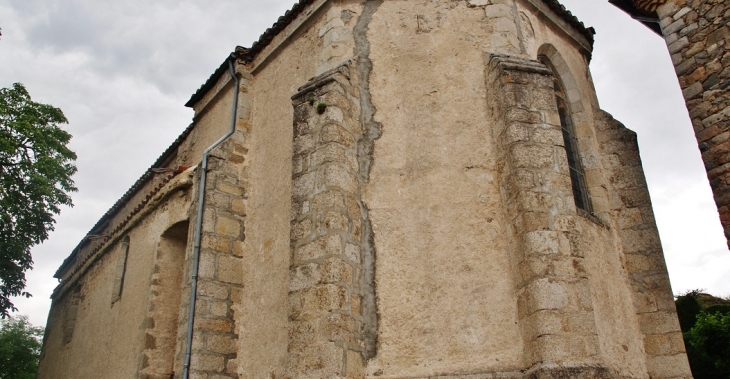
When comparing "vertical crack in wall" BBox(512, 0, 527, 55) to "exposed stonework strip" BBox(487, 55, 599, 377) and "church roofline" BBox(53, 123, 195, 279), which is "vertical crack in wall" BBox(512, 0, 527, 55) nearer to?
"exposed stonework strip" BBox(487, 55, 599, 377)

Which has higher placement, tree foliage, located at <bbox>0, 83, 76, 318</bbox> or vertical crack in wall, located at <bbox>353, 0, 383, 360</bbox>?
tree foliage, located at <bbox>0, 83, 76, 318</bbox>

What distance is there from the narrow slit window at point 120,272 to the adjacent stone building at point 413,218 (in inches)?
54.0


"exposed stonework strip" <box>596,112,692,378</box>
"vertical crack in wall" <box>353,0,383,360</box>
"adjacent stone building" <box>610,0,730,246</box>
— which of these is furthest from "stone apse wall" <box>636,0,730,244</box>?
"vertical crack in wall" <box>353,0,383,360</box>

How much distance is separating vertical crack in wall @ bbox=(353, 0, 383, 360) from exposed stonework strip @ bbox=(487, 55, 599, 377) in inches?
52.4

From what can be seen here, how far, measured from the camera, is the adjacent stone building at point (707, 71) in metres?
7.14

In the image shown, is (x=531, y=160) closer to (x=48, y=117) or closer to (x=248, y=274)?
(x=248, y=274)

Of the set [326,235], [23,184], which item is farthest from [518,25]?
[23,184]

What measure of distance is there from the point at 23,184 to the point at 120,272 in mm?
6177

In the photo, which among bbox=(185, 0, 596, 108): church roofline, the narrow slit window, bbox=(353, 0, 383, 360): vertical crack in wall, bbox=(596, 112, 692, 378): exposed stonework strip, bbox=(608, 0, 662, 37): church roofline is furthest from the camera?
the narrow slit window

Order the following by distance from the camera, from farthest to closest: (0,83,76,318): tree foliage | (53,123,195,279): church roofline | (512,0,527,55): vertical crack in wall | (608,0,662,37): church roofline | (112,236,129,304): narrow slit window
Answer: (0,83,76,318): tree foliage → (53,123,195,279): church roofline → (112,236,129,304): narrow slit window → (608,0,662,37): church roofline → (512,0,527,55): vertical crack in wall

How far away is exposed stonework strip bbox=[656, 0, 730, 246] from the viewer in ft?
23.4

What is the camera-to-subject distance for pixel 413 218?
5.84m

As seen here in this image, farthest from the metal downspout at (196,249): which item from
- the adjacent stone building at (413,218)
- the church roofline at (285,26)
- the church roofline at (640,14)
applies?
the church roofline at (640,14)

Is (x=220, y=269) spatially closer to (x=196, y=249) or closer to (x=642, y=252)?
(x=196, y=249)
